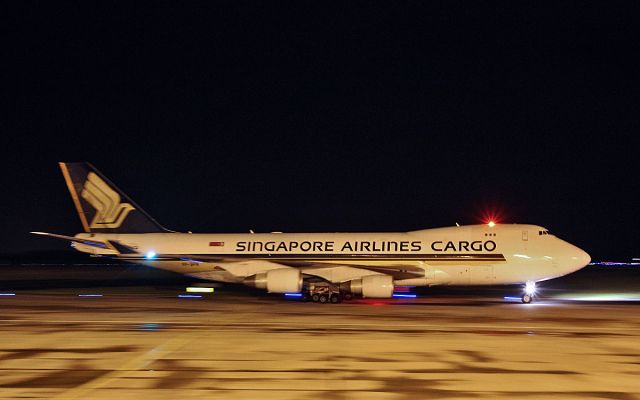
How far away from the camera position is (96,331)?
21.4m

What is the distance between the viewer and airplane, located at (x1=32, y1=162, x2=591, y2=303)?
3341 centimetres

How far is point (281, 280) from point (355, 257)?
419 cm

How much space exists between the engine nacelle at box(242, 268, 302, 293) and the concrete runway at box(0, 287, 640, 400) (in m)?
3.53

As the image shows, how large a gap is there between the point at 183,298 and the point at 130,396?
23517 millimetres

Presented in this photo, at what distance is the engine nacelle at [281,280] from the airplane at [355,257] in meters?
0.05

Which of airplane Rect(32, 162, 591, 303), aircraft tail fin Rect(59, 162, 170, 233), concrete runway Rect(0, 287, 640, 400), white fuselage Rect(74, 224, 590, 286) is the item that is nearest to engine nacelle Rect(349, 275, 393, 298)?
airplane Rect(32, 162, 591, 303)

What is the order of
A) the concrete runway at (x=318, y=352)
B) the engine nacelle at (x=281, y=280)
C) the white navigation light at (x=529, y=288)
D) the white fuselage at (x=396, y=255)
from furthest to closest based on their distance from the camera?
the white fuselage at (x=396, y=255) < the engine nacelle at (x=281, y=280) < the white navigation light at (x=529, y=288) < the concrete runway at (x=318, y=352)

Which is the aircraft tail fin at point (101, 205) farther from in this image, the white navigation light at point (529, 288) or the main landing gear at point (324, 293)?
the white navigation light at point (529, 288)

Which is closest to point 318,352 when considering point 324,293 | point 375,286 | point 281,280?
point 375,286

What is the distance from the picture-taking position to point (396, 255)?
34406mm

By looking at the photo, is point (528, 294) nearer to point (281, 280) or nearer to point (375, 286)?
point (375, 286)

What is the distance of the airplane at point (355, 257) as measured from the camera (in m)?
33.4

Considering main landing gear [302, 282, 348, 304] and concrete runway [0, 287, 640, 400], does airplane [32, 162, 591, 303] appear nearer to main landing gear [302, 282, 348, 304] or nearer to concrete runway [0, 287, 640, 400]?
main landing gear [302, 282, 348, 304]

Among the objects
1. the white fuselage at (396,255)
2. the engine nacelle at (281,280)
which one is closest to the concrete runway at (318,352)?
the engine nacelle at (281,280)
